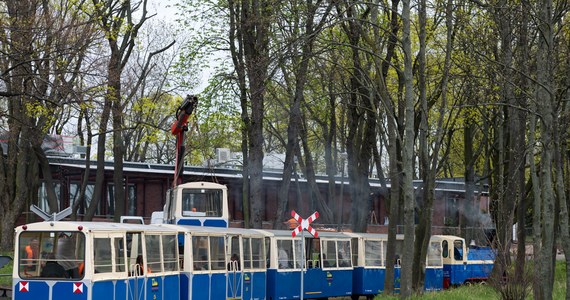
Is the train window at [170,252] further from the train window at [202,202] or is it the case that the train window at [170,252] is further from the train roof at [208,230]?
the train window at [202,202]

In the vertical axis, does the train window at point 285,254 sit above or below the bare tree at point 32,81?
below

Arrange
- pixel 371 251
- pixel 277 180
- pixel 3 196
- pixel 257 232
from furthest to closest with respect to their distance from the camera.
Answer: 1. pixel 277 180
2. pixel 3 196
3. pixel 371 251
4. pixel 257 232

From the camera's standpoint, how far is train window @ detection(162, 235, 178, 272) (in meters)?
21.0

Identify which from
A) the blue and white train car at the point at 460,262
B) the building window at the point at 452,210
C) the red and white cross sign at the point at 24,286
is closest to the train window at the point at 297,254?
the blue and white train car at the point at 460,262

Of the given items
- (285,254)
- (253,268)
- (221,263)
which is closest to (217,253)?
(221,263)

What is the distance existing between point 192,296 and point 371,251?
1135 centimetres

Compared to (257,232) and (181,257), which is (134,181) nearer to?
(257,232)

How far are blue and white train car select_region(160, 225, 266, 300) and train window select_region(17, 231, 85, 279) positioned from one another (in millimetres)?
4886

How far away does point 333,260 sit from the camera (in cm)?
3008

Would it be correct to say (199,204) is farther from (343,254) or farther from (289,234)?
(343,254)

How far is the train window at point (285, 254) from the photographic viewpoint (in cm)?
2744

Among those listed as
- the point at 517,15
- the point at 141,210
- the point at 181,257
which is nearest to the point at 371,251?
the point at 181,257

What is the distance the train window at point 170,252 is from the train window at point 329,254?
28.7 ft

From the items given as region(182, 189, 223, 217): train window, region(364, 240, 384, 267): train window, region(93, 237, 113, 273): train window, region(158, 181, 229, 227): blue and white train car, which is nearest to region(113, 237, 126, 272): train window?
region(93, 237, 113, 273): train window
